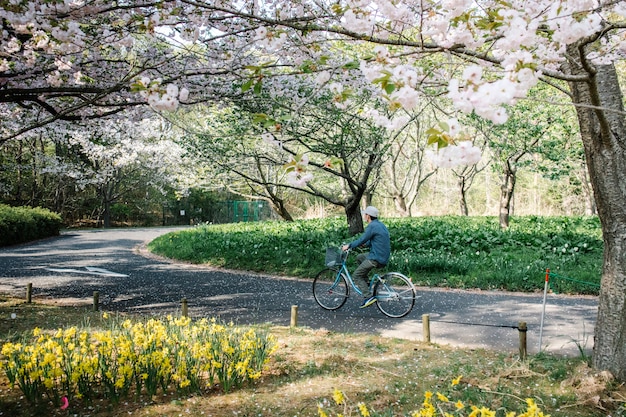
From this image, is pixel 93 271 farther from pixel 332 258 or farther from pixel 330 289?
pixel 332 258

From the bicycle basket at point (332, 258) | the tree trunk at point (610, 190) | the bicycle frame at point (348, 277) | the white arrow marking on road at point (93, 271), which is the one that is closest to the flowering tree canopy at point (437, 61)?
the tree trunk at point (610, 190)

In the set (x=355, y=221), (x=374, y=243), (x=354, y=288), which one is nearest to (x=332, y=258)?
(x=354, y=288)

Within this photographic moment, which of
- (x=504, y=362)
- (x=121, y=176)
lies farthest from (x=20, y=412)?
(x=121, y=176)

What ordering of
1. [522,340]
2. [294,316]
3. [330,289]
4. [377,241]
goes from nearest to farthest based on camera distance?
[522,340], [294,316], [377,241], [330,289]

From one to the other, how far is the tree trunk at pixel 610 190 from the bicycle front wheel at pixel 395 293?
10.5 ft

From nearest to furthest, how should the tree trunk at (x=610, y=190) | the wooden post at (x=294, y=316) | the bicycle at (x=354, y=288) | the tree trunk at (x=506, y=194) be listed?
the tree trunk at (x=610, y=190) < the wooden post at (x=294, y=316) < the bicycle at (x=354, y=288) < the tree trunk at (x=506, y=194)

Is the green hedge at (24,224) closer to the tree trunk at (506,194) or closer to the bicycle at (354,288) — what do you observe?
the bicycle at (354,288)

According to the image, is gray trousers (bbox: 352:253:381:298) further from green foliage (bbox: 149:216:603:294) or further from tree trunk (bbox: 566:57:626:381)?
tree trunk (bbox: 566:57:626:381)

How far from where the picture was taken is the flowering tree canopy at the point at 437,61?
2.54 meters

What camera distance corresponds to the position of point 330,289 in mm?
8180

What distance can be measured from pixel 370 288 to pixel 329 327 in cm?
107

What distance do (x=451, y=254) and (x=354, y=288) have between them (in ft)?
18.8

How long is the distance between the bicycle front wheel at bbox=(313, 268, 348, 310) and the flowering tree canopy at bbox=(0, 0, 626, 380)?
340cm

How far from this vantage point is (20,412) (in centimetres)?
403
